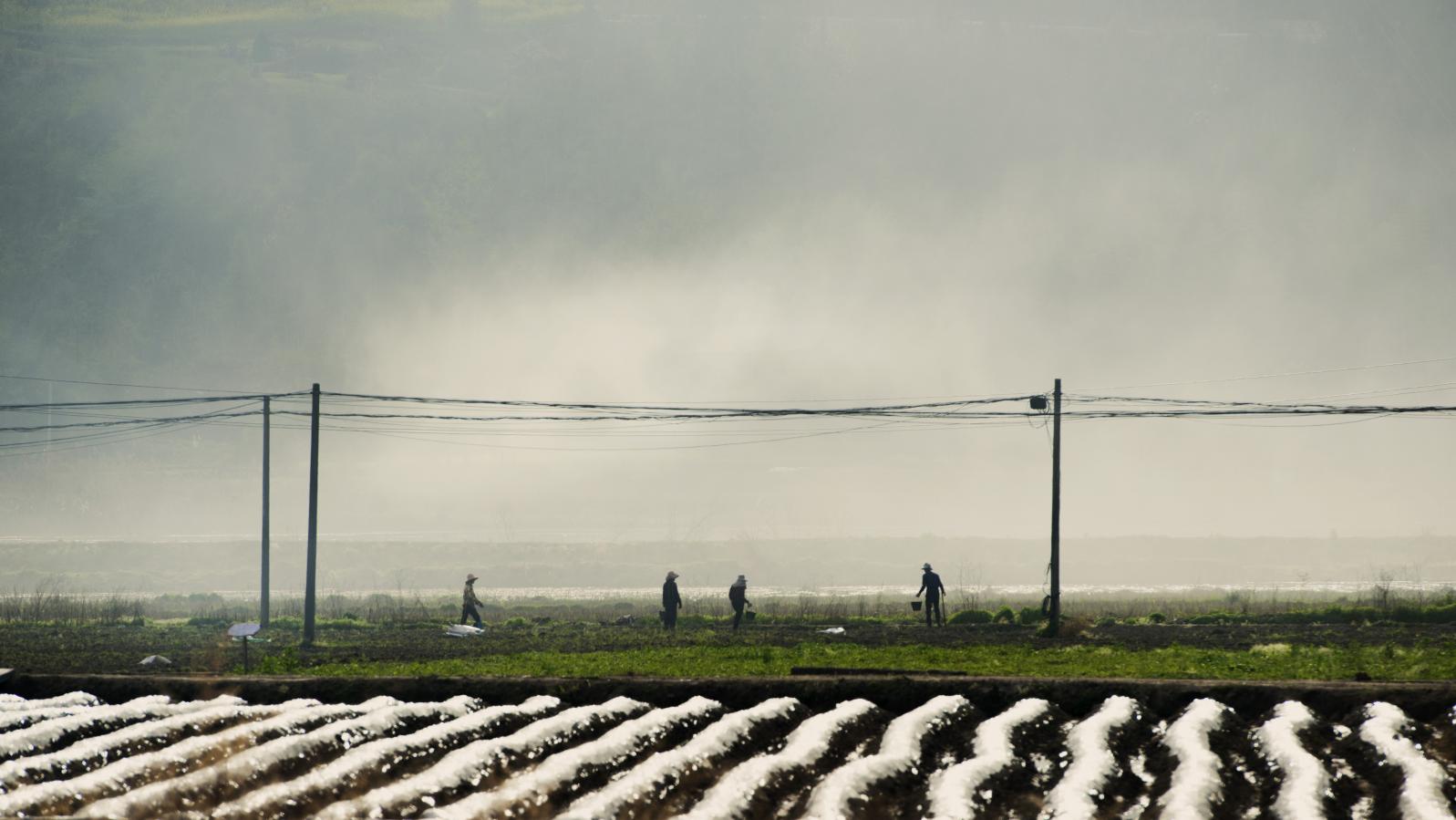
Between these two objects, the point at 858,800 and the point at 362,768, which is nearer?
the point at 858,800

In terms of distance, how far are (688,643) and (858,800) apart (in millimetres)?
20809

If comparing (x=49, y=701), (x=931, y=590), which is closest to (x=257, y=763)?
(x=49, y=701)

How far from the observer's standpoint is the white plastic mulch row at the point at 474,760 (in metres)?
6.73

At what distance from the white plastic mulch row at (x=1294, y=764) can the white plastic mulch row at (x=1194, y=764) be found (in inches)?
12.9

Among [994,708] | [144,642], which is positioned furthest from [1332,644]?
[144,642]

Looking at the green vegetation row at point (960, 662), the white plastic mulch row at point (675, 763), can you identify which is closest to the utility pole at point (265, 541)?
the green vegetation row at point (960, 662)

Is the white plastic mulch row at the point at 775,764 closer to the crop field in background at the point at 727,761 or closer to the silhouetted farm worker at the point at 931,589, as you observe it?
the crop field in background at the point at 727,761

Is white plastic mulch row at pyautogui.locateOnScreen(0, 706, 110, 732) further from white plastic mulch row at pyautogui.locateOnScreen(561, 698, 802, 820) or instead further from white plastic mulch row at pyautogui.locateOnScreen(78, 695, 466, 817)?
white plastic mulch row at pyautogui.locateOnScreen(561, 698, 802, 820)

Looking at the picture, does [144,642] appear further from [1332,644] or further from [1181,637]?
[1332,644]

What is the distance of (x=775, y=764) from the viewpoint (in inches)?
294

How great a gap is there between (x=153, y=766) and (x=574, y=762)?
2.49m

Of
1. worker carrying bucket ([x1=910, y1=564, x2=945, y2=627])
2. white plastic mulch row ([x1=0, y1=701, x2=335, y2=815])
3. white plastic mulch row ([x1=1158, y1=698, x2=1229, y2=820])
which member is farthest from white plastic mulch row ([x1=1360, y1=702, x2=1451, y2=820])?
worker carrying bucket ([x1=910, y1=564, x2=945, y2=627])

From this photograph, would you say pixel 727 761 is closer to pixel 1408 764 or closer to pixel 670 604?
pixel 1408 764

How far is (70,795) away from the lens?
22.8ft
